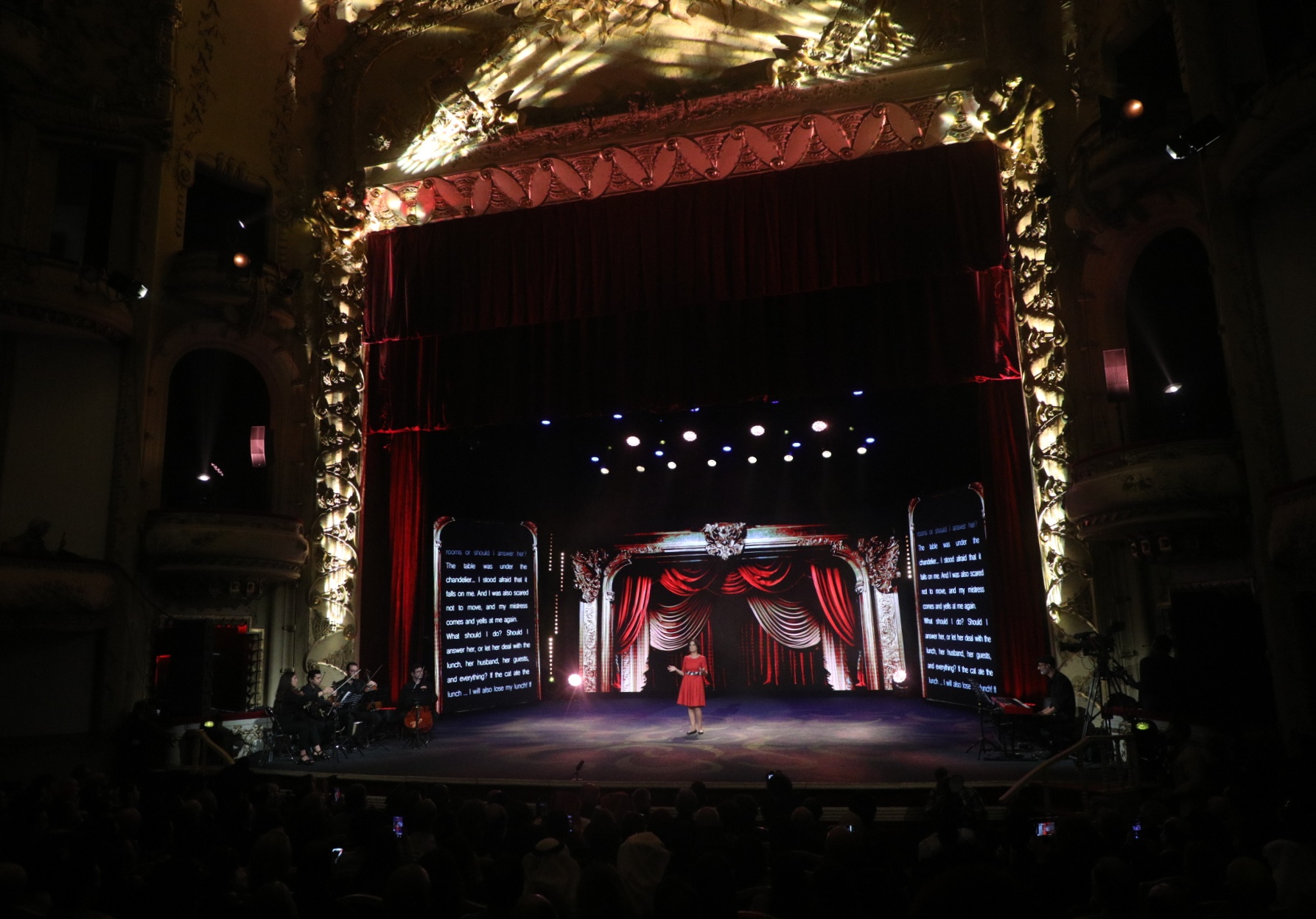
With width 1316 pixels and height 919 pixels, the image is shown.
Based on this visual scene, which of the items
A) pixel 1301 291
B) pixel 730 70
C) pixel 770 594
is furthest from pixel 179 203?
pixel 1301 291

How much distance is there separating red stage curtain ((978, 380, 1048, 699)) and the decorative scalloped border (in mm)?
4179

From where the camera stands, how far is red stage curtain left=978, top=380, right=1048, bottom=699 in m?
12.6

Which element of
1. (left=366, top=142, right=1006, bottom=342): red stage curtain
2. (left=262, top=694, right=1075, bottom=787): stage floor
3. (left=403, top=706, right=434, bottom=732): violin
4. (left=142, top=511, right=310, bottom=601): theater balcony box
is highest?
(left=366, top=142, right=1006, bottom=342): red stage curtain

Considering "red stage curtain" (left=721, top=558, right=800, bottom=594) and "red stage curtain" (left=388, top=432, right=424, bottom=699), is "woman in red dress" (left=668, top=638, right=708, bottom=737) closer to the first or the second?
"red stage curtain" (left=388, top=432, right=424, bottom=699)

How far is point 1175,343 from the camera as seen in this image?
11477 mm

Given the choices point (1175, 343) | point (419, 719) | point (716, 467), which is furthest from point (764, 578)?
point (1175, 343)

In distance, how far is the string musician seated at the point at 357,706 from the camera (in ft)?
43.4

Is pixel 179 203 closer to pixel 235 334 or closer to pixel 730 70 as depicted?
pixel 235 334

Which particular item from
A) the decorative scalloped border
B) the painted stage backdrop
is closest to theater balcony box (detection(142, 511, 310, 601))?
the decorative scalloped border

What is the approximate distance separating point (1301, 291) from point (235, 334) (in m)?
14.0

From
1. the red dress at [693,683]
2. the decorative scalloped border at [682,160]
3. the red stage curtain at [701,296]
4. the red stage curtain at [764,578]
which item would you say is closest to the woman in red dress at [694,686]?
the red dress at [693,683]

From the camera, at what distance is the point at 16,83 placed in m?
12.2

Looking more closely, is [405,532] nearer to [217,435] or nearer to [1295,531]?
[217,435]
